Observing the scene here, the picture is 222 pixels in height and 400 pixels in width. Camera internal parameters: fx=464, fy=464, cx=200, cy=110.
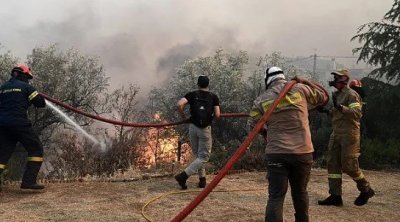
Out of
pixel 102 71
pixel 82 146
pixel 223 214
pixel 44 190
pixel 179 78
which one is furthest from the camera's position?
pixel 179 78

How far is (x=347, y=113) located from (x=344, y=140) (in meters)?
0.36

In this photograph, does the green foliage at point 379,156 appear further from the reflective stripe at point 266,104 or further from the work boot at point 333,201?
the reflective stripe at point 266,104

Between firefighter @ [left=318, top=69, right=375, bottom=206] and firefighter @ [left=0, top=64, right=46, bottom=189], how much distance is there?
380 centimetres

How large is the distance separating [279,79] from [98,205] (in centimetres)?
284

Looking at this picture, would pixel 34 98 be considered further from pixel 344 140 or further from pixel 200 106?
pixel 344 140

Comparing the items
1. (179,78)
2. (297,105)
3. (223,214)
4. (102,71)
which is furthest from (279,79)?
(179,78)

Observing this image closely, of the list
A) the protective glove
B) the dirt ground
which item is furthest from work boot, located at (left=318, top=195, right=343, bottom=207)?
the protective glove

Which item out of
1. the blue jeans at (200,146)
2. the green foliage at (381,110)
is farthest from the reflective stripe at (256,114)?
the green foliage at (381,110)

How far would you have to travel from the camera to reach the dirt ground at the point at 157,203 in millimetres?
5285

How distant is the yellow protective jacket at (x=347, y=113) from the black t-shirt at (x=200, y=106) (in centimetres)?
175

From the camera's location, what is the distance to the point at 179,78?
93.6ft

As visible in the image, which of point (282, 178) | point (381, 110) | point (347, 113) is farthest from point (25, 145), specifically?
point (381, 110)

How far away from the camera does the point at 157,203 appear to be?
5938 millimetres

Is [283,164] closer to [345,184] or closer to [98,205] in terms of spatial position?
[98,205]
